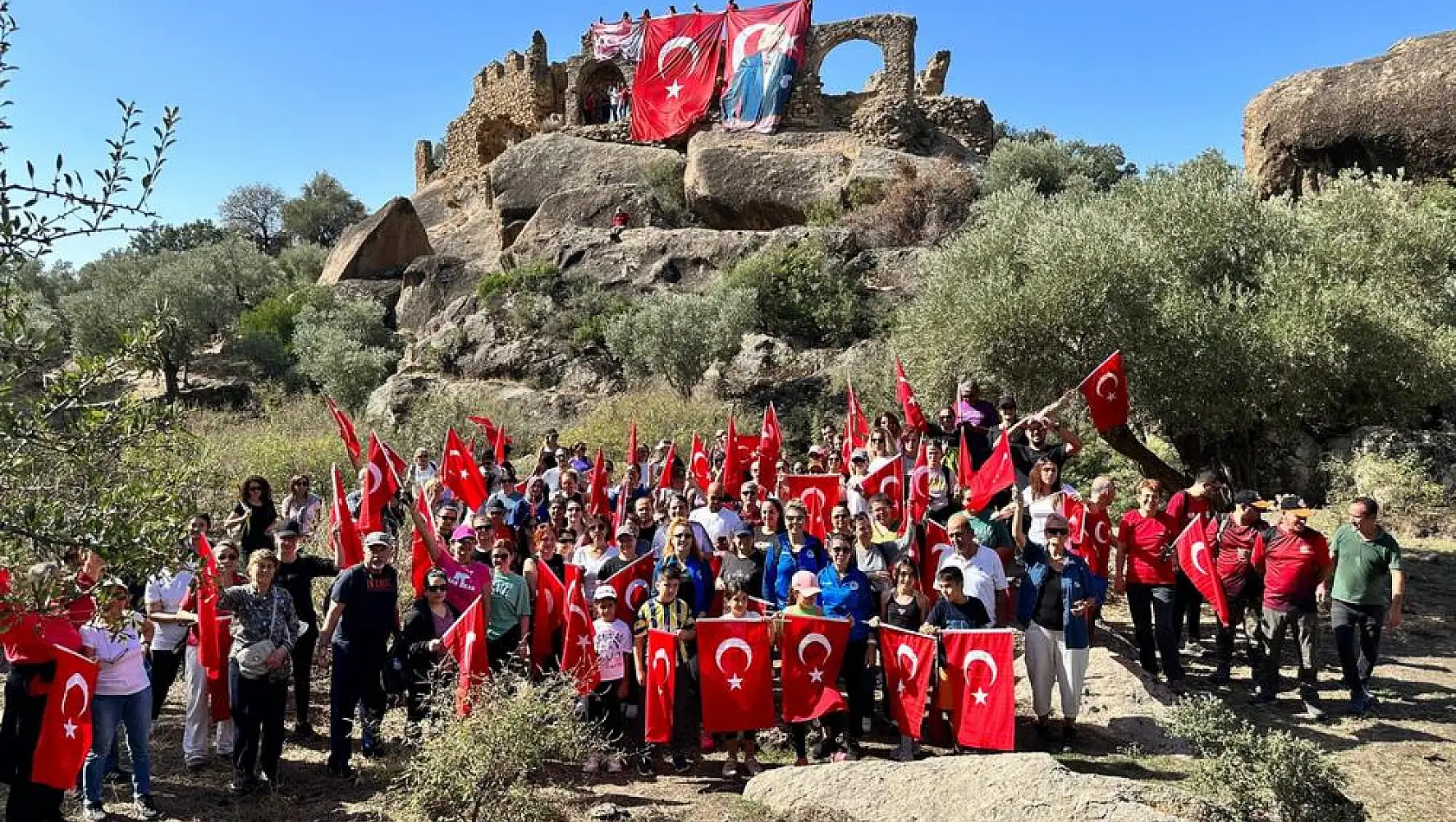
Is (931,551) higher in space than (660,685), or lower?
higher

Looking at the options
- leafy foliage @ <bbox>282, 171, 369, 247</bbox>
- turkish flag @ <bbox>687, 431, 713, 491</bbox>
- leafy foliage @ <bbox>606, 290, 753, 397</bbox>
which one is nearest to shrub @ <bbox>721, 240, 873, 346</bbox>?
leafy foliage @ <bbox>606, 290, 753, 397</bbox>

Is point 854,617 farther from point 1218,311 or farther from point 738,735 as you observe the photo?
point 1218,311

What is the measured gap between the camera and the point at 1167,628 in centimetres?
936

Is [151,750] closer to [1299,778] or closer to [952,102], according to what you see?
[1299,778]

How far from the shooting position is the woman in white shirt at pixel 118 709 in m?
6.41

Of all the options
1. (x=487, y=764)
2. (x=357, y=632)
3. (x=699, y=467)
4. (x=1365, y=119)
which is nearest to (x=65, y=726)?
(x=357, y=632)

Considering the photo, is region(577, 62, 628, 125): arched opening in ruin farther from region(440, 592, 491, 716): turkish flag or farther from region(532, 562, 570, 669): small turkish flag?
region(440, 592, 491, 716): turkish flag

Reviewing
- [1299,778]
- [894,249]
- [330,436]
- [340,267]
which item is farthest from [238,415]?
[1299,778]

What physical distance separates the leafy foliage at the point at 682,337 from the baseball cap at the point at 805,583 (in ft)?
57.2

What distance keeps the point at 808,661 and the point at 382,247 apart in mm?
33569

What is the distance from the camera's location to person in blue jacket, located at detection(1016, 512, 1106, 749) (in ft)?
26.4

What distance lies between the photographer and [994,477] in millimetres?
9992

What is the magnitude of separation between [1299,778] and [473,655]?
555 centimetres

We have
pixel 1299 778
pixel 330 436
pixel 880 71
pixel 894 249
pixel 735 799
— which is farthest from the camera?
pixel 880 71
